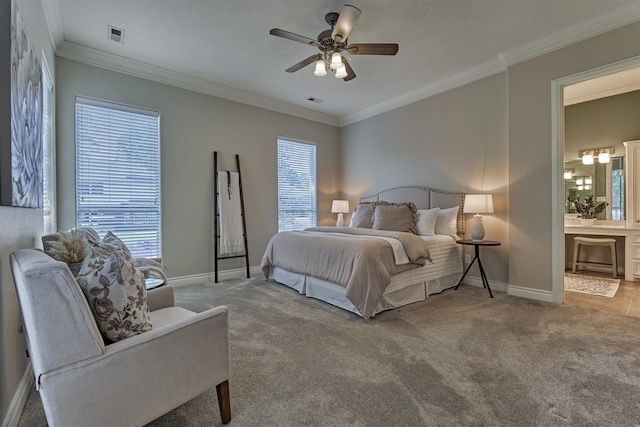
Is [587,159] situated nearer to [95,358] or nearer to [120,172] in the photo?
[95,358]

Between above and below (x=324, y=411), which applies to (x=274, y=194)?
above

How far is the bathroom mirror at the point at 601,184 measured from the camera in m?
4.54

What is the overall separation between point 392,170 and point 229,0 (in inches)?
134

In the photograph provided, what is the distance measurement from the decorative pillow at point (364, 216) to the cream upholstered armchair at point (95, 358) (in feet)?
10.6

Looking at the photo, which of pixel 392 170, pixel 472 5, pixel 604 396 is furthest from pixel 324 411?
pixel 392 170

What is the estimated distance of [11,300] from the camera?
160 centimetres

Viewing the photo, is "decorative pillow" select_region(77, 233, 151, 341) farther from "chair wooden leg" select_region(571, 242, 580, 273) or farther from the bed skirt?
"chair wooden leg" select_region(571, 242, 580, 273)

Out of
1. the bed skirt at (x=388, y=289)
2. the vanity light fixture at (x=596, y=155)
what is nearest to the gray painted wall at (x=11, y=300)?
the bed skirt at (x=388, y=289)

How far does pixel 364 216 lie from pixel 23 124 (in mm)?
3681

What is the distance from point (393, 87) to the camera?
176 inches

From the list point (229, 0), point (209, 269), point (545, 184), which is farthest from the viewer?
point (209, 269)

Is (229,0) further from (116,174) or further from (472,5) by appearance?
(116,174)

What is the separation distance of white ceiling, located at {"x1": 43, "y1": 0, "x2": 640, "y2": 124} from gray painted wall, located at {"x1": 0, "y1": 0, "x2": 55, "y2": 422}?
3.49 ft

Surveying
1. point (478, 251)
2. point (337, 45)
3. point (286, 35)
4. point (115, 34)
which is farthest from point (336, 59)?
point (478, 251)
